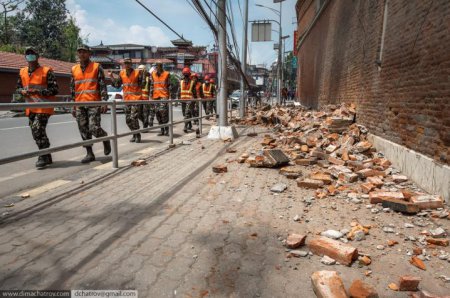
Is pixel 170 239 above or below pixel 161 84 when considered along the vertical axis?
below

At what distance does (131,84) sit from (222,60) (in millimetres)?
2381

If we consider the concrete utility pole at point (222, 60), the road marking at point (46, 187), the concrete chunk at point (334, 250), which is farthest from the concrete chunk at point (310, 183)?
the concrete utility pole at point (222, 60)

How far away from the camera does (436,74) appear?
4.12 meters

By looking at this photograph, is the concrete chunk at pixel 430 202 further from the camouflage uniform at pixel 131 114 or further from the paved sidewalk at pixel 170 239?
the camouflage uniform at pixel 131 114

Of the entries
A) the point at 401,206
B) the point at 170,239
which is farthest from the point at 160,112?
the point at 401,206

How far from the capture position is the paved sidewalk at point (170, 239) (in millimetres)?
2271

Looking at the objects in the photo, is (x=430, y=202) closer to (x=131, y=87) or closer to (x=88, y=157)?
(x=88, y=157)

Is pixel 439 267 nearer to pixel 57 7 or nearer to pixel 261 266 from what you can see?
pixel 261 266

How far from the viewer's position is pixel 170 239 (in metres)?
2.90

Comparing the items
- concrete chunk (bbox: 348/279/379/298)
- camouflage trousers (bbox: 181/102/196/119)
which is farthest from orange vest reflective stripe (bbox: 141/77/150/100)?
concrete chunk (bbox: 348/279/379/298)

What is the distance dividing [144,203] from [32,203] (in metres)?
1.23

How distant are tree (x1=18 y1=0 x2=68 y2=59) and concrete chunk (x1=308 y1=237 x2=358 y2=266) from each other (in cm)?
5118

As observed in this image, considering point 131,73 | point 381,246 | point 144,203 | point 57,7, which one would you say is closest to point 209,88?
point 131,73

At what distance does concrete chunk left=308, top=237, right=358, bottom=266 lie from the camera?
8.30 ft
